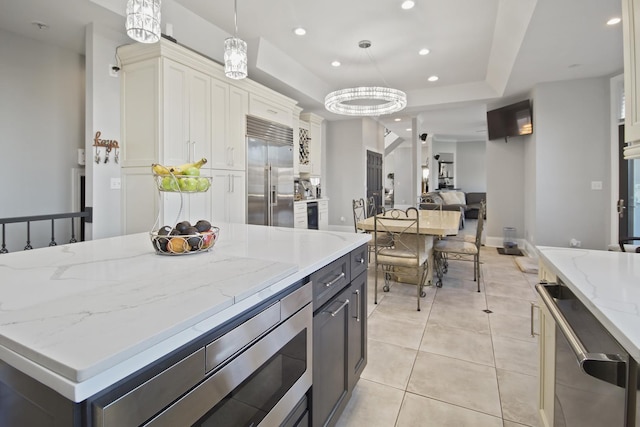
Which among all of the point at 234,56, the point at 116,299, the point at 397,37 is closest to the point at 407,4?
the point at 397,37

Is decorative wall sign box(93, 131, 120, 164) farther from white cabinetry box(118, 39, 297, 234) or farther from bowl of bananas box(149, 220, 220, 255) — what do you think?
bowl of bananas box(149, 220, 220, 255)

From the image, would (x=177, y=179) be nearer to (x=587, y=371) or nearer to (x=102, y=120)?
(x=587, y=371)

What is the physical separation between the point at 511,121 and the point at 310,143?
3597 mm

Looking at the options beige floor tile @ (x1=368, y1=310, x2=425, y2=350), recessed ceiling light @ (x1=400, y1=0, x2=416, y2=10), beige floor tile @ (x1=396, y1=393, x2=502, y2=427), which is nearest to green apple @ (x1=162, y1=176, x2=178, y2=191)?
beige floor tile @ (x1=396, y1=393, x2=502, y2=427)

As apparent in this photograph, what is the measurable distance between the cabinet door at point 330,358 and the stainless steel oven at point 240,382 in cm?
8

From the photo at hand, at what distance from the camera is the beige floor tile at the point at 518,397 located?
1.66 m

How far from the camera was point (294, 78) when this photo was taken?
4.91 metres

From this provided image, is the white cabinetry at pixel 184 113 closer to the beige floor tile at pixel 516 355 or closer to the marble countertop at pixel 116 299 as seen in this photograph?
the marble countertop at pixel 116 299

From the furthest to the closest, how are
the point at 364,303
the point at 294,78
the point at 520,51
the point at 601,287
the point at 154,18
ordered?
the point at 294,78
the point at 520,51
the point at 364,303
the point at 154,18
the point at 601,287

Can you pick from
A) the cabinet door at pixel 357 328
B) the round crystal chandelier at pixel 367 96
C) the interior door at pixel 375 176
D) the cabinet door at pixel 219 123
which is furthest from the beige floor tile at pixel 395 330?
the interior door at pixel 375 176

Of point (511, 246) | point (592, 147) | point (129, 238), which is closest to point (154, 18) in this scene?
point (129, 238)

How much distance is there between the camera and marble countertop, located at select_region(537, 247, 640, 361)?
77cm

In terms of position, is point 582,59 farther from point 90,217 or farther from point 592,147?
point 90,217

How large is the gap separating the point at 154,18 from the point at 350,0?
2.26 meters
